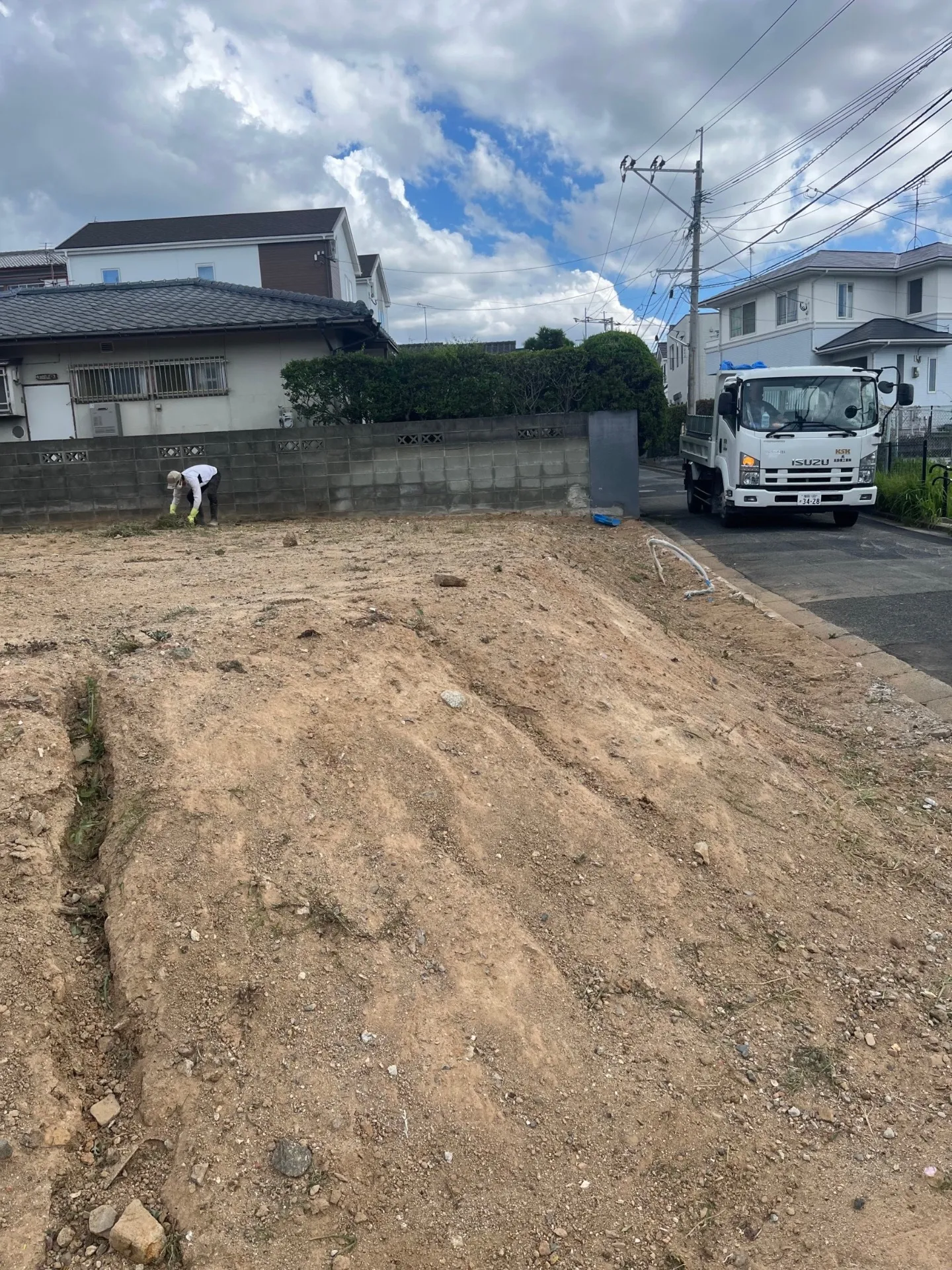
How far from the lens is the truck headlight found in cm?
1320

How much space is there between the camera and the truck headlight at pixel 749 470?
43.3 ft

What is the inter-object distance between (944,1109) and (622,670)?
9.40ft

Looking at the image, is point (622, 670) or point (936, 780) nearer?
point (936, 780)

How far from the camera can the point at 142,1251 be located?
212 centimetres

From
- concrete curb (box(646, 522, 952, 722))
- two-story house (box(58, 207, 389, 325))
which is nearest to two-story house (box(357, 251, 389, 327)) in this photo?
two-story house (box(58, 207, 389, 325))

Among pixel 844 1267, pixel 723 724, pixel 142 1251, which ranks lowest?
pixel 844 1267

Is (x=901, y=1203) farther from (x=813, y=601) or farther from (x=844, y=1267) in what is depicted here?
(x=813, y=601)

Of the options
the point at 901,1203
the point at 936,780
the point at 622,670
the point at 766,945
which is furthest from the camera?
the point at 622,670

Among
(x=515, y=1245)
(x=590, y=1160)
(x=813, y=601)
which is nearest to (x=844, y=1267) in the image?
(x=590, y=1160)

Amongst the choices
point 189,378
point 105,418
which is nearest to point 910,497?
point 189,378

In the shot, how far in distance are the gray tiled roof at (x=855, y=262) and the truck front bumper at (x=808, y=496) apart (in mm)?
21266

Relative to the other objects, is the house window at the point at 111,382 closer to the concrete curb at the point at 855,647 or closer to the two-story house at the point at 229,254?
the concrete curb at the point at 855,647

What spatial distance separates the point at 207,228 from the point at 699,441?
22.0 m

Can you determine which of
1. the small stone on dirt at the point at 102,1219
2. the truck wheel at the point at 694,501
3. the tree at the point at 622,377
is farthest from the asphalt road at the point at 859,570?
the small stone on dirt at the point at 102,1219
